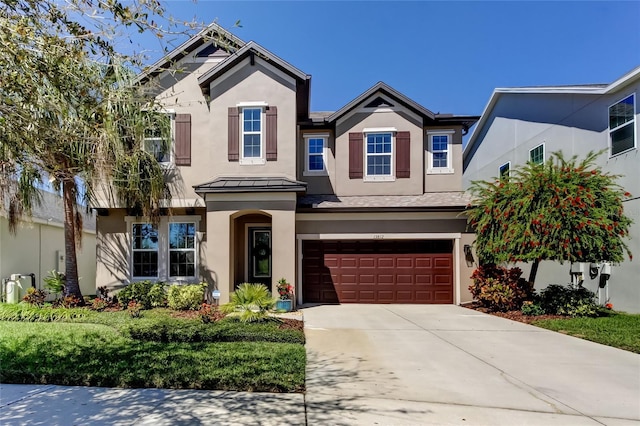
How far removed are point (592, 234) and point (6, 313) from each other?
1513cm

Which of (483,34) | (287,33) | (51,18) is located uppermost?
(483,34)

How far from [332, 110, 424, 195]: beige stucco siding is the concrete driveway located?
5971mm

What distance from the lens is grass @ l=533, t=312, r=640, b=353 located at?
7213mm

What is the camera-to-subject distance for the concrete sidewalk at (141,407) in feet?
12.7

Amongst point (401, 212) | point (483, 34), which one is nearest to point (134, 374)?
point (401, 212)

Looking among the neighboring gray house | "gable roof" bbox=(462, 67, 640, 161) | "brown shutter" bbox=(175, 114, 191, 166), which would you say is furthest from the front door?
"gable roof" bbox=(462, 67, 640, 161)

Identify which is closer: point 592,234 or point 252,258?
point 592,234

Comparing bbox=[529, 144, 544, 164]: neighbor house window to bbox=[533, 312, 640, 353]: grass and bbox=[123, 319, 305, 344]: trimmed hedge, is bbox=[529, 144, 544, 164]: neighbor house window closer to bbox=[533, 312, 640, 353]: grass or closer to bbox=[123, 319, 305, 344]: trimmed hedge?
bbox=[533, 312, 640, 353]: grass

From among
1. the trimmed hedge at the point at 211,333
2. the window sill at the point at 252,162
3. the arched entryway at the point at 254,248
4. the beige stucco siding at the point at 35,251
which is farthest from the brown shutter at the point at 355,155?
the beige stucco siding at the point at 35,251

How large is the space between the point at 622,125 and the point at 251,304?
12027 millimetres

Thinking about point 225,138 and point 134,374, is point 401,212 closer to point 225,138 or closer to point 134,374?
point 225,138

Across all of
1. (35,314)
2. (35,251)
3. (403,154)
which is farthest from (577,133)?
(35,251)

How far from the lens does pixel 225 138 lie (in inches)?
477

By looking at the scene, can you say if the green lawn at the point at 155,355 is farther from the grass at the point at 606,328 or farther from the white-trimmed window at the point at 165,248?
the grass at the point at 606,328
